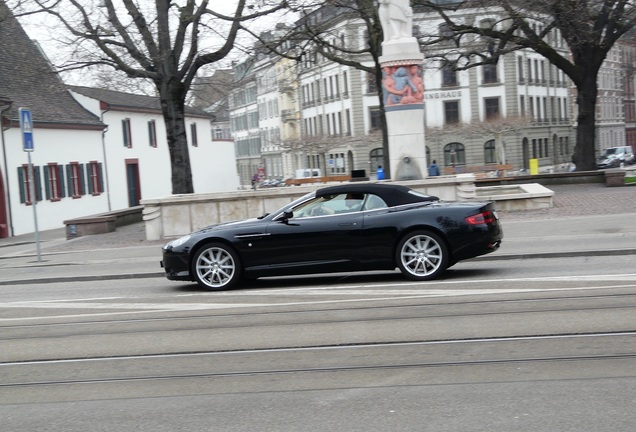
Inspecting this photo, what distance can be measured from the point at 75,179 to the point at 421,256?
35.8 m

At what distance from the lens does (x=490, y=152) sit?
80.6 metres

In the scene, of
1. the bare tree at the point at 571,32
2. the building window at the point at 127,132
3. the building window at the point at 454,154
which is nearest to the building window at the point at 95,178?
the building window at the point at 127,132

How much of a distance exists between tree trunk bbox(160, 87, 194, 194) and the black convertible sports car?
A: 48.9ft

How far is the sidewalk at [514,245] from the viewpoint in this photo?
15.9 meters

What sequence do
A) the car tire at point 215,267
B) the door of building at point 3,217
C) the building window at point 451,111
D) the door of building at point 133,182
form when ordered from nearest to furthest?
the car tire at point 215,267 < the door of building at point 3,217 < the door of building at point 133,182 < the building window at point 451,111

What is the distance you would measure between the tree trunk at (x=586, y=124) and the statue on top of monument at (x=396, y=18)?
41.4 ft

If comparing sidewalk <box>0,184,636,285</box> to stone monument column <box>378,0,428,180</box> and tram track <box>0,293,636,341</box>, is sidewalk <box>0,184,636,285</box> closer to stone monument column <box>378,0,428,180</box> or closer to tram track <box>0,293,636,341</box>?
stone monument column <box>378,0,428,180</box>

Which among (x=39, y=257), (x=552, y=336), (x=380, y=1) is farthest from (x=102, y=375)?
(x=380, y=1)

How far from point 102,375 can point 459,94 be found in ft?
249

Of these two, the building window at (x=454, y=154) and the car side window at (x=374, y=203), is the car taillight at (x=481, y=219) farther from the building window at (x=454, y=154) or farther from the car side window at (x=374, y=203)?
the building window at (x=454, y=154)

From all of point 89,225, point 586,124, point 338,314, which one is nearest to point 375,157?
point 586,124

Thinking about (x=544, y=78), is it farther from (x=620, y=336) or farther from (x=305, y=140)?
(x=620, y=336)

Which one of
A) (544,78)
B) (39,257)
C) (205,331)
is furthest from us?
(544,78)

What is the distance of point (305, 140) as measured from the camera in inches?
2992
